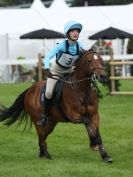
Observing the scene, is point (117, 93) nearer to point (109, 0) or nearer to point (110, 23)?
point (110, 23)

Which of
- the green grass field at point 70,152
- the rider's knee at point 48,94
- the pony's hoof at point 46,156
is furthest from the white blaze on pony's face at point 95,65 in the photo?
the pony's hoof at point 46,156

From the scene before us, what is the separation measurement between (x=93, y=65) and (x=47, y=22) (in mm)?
25289

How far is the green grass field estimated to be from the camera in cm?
886

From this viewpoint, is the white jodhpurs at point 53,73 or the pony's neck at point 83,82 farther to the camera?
the white jodhpurs at point 53,73

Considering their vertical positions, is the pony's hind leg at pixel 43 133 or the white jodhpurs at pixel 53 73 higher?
the white jodhpurs at pixel 53 73

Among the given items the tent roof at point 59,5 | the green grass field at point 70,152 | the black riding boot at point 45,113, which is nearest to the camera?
the green grass field at point 70,152

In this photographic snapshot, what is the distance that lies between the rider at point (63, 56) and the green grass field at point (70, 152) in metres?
0.84

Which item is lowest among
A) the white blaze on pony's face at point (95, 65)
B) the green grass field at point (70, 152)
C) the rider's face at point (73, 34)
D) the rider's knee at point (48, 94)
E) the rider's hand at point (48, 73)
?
the green grass field at point (70, 152)

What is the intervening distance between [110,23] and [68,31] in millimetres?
24540

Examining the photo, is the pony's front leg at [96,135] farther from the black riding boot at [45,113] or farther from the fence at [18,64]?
the fence at [18,64]

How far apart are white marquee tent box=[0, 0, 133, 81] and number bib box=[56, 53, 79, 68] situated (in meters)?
23.0

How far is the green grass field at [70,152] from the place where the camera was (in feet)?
29.1

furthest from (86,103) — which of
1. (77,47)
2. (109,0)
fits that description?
(109,0)

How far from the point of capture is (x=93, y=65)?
943 cm
